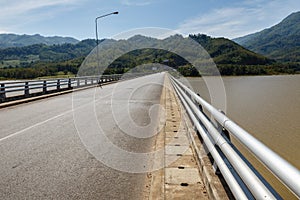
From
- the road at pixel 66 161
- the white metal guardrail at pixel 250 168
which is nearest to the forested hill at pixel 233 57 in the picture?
the road at pixel 66 161

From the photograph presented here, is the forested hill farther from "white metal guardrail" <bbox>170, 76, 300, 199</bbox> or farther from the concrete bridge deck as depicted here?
"white metal guardrail" <bbox>170, 76, 300, 199</bbox>

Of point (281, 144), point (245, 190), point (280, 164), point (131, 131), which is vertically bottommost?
point (281, 144)

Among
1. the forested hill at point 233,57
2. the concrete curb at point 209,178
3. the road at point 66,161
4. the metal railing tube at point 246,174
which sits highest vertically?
the forested hill at point 233,57

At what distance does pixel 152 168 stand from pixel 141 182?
0.63 m

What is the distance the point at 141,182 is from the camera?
457 cm

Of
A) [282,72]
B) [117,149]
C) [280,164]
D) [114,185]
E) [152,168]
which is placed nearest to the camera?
[280,164]

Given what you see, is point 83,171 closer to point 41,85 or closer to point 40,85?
point 41,85

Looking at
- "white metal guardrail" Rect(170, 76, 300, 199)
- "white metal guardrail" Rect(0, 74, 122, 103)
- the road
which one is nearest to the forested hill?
"white metal guardrail" Rect(0, 74, 122, 103)

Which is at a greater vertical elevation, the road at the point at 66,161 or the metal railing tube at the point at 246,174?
the metal railing tube at the point at 246,174

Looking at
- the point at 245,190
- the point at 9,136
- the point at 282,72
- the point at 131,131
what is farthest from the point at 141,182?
the point at 282,72

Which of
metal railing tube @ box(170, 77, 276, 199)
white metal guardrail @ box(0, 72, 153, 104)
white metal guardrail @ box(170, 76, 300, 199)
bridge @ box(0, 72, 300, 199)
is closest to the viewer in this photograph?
white metal guardrail @ box(170, 76, 300, 199)

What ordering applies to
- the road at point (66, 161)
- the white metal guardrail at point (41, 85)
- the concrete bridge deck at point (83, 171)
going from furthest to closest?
1. the white metal guardrail at point (41, 85)
2. the road at point (66, 161)
3. the concrete bridge deck at point (83, 171)

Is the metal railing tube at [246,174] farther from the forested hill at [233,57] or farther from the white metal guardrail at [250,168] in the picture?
the forested hill at [233,57]

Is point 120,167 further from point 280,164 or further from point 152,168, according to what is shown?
point 280,164
